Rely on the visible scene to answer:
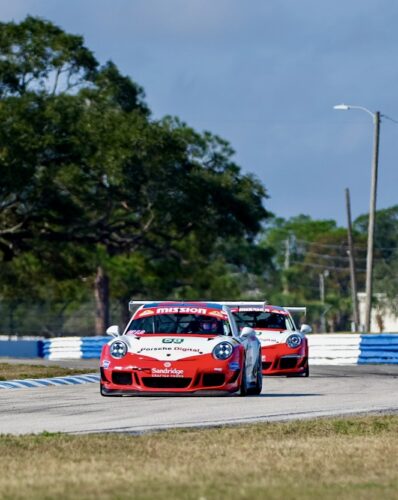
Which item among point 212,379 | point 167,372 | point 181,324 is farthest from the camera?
point 181,324

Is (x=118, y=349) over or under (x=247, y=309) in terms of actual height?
under

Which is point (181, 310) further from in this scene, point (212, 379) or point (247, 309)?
point (247, 309)

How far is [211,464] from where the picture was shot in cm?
1038

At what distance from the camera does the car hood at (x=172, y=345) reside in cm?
1825

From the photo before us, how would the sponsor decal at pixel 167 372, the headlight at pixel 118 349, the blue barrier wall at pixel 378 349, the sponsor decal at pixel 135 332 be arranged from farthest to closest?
the blue barrier wall at pixel 378 349
the sponsor decal at pixel 135 332
the headlight at pixel 118 349
the sponsor decal at pixel 167 372

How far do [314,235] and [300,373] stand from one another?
130691 millimetres

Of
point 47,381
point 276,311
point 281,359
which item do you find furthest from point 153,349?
point 276,311

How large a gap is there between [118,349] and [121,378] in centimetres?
38

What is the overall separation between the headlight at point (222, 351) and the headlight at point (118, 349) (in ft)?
3.76

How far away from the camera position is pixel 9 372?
89.2ft

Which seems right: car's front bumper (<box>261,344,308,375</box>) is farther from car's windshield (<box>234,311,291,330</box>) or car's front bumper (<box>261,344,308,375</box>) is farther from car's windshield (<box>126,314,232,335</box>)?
car's windshield (<box>126,314,232,335</box>)

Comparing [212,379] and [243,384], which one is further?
[243,384]

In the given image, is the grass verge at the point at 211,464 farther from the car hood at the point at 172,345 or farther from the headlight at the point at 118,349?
the headlight at the point at 118,349

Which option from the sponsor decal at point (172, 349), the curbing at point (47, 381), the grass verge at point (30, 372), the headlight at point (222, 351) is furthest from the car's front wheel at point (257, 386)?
the grass verge at point (30, 372)
